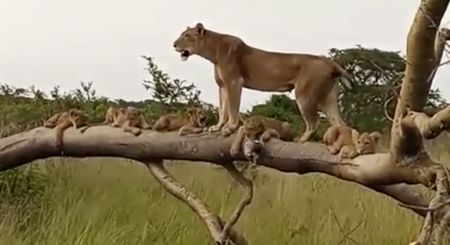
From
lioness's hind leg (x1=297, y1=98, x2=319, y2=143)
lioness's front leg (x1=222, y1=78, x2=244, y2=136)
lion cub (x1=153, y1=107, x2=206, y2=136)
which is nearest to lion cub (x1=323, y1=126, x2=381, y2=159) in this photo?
lioness's hind leg (x1=297, y1=98, x2=319, y2=143)

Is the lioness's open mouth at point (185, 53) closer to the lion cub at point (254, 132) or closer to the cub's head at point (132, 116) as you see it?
the cub's head at point (132, 116)

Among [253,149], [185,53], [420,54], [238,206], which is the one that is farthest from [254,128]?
[420,54]

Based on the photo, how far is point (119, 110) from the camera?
649 cm

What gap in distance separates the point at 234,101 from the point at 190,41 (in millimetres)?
824

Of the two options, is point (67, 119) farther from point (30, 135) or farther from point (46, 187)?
point (46, 187)

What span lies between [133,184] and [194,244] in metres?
2.76

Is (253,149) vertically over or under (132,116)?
under

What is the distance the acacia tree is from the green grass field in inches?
38.2

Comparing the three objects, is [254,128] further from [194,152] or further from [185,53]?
[185,53]

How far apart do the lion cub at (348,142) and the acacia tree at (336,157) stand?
0.16 ft

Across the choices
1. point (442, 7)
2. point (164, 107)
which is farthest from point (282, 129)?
point (164, 107)

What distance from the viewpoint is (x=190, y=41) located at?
→ 6.79m

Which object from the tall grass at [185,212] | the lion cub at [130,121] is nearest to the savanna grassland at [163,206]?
the tall grass at [185,212]

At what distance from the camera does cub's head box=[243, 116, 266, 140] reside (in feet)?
18.0
